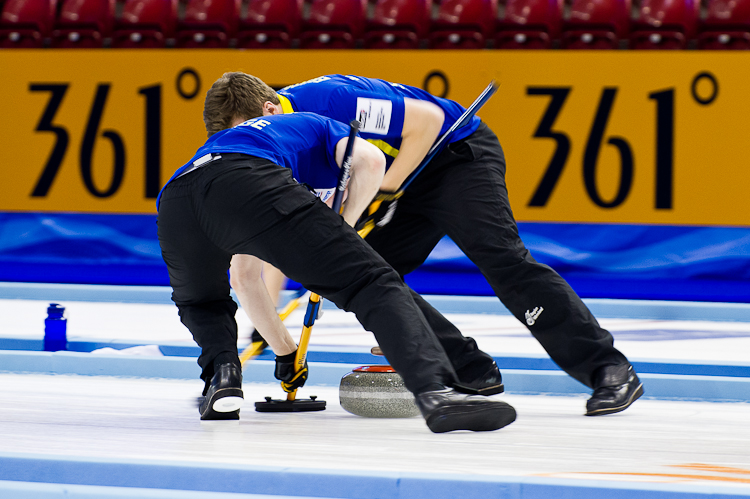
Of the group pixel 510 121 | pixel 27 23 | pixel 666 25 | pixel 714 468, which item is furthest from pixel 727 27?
pixel 27 23

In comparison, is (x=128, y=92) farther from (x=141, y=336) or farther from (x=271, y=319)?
(x=271, y=319)

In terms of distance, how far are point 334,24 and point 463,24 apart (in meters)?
0.85

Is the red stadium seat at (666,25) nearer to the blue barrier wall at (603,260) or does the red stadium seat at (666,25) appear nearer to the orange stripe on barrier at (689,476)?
the blue barrier wall at (603,260)

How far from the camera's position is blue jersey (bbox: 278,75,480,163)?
2354 mm

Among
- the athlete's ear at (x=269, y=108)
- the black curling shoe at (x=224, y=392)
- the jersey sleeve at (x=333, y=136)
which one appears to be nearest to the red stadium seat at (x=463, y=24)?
the athlete's ear at (x=269, y=108)

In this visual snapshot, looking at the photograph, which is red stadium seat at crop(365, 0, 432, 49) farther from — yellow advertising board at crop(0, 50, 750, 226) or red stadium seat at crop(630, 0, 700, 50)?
red stadium seat at crop(630, 0, 700, 50)

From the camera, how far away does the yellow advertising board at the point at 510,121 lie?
4938 mm

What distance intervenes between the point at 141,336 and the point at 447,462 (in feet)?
7.46

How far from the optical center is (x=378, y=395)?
2.27 meters

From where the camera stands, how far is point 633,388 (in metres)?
2.28

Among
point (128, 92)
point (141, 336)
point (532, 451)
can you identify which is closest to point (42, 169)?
point (128, 92)

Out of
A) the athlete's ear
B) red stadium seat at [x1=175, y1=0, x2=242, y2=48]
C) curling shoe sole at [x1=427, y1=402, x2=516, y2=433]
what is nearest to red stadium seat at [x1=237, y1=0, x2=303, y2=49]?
red stadium seat at [x1=175, y1=0, x2=242, y2=48]

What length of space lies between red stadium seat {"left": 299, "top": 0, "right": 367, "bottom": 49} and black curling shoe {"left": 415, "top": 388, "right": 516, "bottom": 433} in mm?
4166

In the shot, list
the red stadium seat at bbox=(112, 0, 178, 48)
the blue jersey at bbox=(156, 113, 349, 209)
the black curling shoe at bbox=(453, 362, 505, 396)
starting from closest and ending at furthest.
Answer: the blue jersey at bbox=(156, 113, 349, 209) → the black curling shoe at bbox=(453, 362, 505, 396) → the red stadium seat at bbox=(112, 0, 178, 48)
